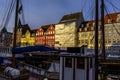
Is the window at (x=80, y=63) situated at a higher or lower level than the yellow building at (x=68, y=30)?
lower

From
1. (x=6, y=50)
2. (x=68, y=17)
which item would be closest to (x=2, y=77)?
(x=6, y=50)

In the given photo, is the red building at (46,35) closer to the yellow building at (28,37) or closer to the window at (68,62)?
the yellow building at (28,37)

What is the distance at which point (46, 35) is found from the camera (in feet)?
290

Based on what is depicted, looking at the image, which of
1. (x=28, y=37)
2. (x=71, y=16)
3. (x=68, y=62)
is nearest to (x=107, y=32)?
(x=71, y=16)

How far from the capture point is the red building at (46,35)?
86562 millimetres

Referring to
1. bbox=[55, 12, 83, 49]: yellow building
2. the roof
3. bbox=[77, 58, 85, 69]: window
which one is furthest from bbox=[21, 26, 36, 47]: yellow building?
bbox=[77, 58, 85, 69]: window

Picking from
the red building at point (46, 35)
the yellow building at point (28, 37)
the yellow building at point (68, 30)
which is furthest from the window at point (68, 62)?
the yellow building at point (28, 37)

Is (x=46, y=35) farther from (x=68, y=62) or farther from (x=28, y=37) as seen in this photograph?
(x=68, y=62)

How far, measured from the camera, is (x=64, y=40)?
81.6m

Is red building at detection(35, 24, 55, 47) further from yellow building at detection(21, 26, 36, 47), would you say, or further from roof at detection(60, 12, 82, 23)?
roof at detection(60, 12, 82, 23)

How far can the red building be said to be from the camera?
8656 cm

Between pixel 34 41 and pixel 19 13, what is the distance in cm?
7403

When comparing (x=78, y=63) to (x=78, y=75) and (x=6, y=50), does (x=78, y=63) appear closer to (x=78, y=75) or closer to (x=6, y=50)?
(x=78, y=75)

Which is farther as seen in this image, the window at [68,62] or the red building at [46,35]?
the red building at [46,35]
